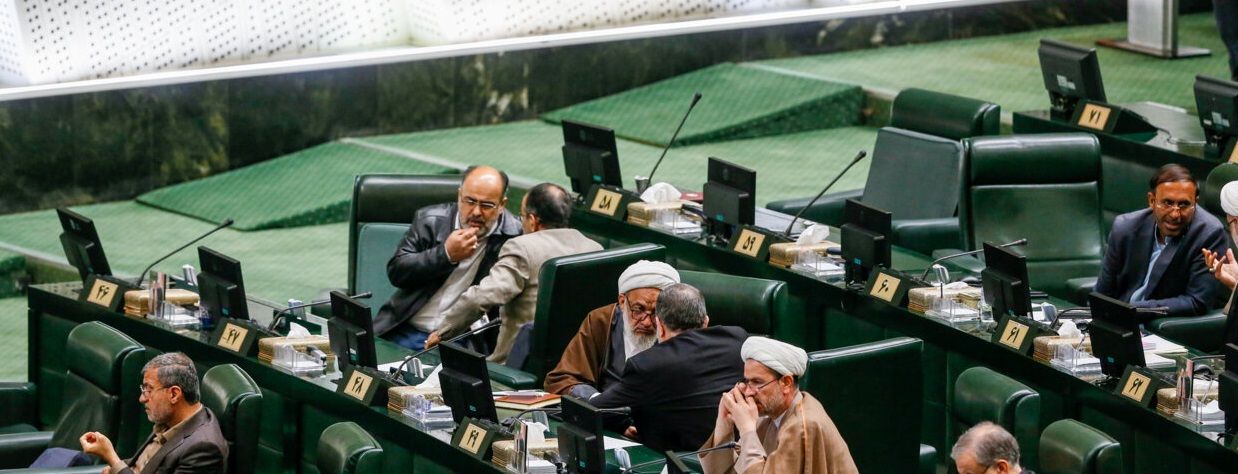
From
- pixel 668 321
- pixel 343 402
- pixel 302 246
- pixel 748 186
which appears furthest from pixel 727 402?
pixel 302 246

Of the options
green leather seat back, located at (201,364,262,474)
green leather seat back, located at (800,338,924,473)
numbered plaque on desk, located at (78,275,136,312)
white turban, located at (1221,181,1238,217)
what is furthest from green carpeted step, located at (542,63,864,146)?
green leather seat back, located at (201,364,262,474)

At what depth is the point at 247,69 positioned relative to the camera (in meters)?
8.88

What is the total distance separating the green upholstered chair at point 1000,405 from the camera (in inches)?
164

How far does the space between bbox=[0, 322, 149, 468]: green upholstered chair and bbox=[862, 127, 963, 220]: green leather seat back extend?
9.66 feet

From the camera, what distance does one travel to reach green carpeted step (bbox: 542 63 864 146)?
9484mm

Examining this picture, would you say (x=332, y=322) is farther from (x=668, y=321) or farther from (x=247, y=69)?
(x=247, y=69)

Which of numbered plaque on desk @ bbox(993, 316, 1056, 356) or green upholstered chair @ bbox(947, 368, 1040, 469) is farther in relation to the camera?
numbered plaque on desk @ bbox(993, 316, 1056, 356)

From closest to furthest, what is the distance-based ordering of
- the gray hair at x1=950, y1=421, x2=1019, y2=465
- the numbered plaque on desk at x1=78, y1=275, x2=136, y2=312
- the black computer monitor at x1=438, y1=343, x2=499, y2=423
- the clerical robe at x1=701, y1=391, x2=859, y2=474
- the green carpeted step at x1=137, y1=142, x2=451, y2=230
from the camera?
the gray hair at x1=950, y1=421, x2=1019, y2=465 < the clerical robe at x1=701, y1=391, x2=859, y2=474 < the black computer monitor at x1=438, y1=343, x2=499, y2=423 < the numbered plaque on desk at x1=78, y1=275, x2=136, y2=312 < the green carpeted step at x1=137, y1=142, x2=451, y2=230

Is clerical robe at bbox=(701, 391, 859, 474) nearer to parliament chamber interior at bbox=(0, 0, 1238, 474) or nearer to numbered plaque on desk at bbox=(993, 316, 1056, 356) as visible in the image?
parliament chamber interior at bbox=(0, 0, 1238, 474)

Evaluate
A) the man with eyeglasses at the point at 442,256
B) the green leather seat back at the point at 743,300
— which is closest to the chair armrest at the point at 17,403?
the man with eyeglasses at the point at 442,256

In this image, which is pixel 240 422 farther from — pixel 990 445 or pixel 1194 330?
pixel 1194 330

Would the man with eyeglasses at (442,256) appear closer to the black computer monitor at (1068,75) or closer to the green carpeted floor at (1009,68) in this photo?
the black computer monitor at (1068,75)

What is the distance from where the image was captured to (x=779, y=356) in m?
4.14

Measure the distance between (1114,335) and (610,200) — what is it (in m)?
2.27
